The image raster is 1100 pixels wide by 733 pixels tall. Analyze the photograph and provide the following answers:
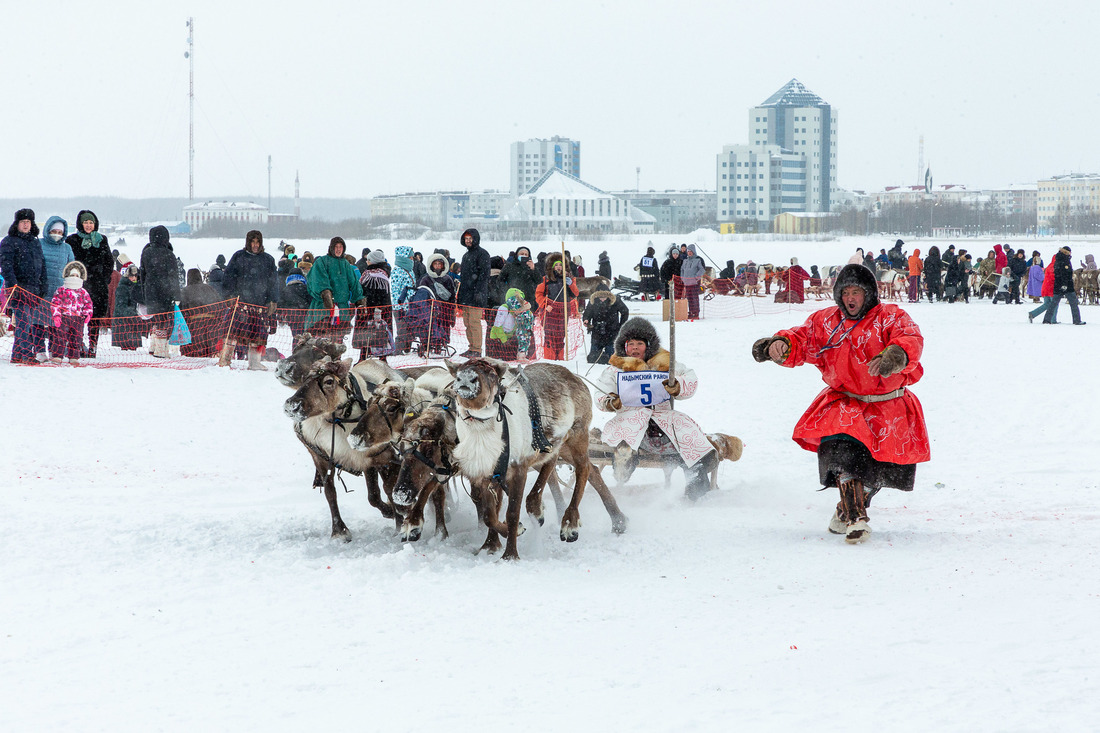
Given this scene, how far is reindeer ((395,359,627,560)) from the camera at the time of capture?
5.09 m

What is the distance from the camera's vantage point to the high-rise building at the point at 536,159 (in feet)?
512

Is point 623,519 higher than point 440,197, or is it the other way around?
point 440,197

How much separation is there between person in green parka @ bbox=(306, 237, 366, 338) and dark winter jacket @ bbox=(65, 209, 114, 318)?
2523mm

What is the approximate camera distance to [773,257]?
5019 centimetres

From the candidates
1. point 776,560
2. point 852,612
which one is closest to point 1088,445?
point 776,560

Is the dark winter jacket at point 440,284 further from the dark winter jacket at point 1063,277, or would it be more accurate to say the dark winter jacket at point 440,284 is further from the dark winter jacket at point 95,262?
the dark winter jacket at point 1063,277

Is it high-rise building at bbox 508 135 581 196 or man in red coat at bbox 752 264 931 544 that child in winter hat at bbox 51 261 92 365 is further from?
high-rise building at bbox 508 135 581 196

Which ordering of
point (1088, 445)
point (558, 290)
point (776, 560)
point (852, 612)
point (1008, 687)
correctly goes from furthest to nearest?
point (558, 290) → point (1088, 445) → point (776, 560) → point (852, 612) → point (1008, 687)

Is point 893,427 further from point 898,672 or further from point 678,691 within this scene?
point 678,691

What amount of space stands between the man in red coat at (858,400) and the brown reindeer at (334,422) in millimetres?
2191

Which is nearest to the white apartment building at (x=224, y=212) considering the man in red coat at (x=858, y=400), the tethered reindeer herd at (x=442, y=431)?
the tethered reindeer herd at (x=442, y=431)

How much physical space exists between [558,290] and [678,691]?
11.2 m

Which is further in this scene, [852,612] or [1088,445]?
[1088,445]

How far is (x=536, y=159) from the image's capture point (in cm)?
15638
